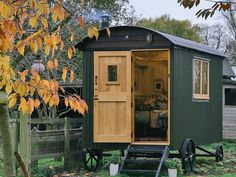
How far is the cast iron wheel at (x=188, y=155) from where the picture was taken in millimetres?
10297

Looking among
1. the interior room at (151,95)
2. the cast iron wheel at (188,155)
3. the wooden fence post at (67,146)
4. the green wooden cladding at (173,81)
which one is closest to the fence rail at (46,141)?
the wooden fence post at (67,146)

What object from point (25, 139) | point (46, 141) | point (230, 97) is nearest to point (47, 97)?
point (25, 139)

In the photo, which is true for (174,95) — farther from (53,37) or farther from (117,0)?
(117,0)

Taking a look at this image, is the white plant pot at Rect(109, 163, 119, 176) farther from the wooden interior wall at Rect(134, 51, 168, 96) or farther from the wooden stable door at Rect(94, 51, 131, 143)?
the wooden interior wall at Rect(134, 51, 168, 96)

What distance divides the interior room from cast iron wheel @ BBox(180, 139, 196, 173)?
77cm

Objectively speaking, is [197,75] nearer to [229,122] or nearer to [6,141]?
[229,122]

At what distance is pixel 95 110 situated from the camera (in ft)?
35.1

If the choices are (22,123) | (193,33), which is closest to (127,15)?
(22,123)

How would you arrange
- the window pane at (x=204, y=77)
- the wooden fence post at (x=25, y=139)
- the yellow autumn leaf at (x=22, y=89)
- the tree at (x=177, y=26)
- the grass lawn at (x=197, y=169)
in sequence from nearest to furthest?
the yellow autumn leaf at (x=22, y=89), the wooden fence post at (x=25, y=139), the grass lawn at (x=197, y=169), the window pane at (x=204, y=77), the tree at (x=177, y=26)

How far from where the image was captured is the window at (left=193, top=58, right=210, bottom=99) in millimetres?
11672

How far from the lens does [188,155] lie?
10.6m

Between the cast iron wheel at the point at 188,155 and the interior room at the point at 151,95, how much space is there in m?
0.77

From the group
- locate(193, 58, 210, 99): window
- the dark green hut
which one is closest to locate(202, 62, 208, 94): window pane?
locate(193, 58, 210, 99): window

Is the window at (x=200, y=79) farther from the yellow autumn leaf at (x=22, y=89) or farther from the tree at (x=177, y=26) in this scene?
the tree at (x=177, y=26)
